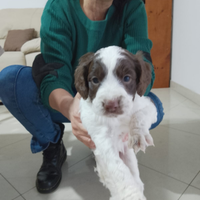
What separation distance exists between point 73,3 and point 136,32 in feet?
1.55

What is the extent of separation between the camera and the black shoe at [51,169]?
4.64 feet

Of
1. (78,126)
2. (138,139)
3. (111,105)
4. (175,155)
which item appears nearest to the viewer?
(111,105)

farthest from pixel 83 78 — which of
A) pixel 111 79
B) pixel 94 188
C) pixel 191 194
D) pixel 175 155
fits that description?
pixel 175 155

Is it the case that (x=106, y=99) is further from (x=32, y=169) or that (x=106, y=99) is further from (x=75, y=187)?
(x=32, y=169)

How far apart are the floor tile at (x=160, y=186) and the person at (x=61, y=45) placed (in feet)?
1.53

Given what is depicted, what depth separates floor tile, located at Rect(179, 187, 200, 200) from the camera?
126 centimetres

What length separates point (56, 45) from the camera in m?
1.44

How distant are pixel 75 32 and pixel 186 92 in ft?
6.87

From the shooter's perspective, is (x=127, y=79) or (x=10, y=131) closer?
(x=127, y=79)

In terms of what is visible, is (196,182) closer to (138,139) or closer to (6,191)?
(138,139)

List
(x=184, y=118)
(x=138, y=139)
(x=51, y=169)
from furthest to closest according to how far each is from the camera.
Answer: (x=184, y=118)
(x=51, y=169)
(x=138, y=139)

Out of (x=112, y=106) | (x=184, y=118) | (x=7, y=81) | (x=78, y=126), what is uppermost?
(x=112, y=106)

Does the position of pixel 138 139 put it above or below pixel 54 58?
below

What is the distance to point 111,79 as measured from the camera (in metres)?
0.96
